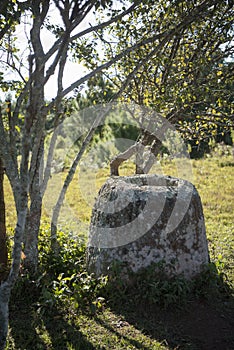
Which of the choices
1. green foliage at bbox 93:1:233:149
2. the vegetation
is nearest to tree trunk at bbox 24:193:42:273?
the vegetation

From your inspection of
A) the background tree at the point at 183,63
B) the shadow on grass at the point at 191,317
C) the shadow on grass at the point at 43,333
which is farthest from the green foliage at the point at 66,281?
the background tree at the point at 183,63

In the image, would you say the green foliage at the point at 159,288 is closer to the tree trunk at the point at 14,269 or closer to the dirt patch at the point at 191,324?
the dirt patch at the point at 191,324

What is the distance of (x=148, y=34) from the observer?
6.02 meters

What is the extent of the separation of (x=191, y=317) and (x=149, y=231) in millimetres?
969

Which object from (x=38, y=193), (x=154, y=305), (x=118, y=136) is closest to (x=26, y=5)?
(x=38, y=193)

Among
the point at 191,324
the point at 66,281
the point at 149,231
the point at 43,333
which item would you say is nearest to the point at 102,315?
the point at 43,333

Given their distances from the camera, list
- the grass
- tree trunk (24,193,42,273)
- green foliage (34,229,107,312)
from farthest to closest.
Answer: tree trunk (24,193,42,273)
green foliage (34,229,107,312)
the grass

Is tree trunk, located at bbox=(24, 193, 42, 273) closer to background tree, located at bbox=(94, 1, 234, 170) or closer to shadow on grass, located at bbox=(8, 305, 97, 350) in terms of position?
shadow on grass, located at bbox=(8, 305, 97, 350)

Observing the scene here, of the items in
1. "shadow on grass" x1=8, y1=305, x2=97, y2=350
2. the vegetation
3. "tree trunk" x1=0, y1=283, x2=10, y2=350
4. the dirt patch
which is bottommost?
Result: the dirt patch

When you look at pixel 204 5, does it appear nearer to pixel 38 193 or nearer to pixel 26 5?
pixel 26 5

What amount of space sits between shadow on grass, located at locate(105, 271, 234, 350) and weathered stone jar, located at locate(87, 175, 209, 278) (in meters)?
0.29

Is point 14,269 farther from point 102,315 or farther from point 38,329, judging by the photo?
point 102,315

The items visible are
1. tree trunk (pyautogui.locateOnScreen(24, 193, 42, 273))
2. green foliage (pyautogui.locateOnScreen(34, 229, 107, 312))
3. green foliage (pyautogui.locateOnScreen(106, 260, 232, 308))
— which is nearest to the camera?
green foliage (pyautogui.locateOnScreen(34, 229, 107, 312))

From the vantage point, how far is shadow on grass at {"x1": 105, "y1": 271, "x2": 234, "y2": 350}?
3.60 metres
